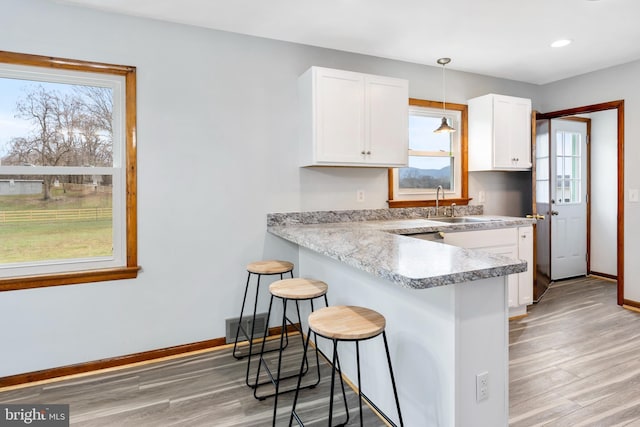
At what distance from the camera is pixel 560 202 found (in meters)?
4.86

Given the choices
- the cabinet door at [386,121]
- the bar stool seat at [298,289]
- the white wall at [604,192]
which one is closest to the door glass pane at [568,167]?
the white wall at [604,192]

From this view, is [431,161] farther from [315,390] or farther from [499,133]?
[315,390]

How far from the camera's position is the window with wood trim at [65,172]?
2.37 m

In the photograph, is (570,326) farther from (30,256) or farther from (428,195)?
(30,256)

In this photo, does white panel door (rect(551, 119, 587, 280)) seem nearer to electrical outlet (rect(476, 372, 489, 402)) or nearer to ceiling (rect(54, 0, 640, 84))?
ceiling (rect(54, 0, 640, 84))

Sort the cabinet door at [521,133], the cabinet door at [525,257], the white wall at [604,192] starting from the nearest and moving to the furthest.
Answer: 1. the cabinet door at [525,257]
2. the cabinet door at [521,133]
3. the white wall at [604,192]

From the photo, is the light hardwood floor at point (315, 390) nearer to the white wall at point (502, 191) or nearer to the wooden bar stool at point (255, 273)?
the wooden bar stool at point (255, 273)

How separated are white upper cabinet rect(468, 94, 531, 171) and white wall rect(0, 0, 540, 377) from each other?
166 centimetres

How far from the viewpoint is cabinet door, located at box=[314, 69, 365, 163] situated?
2.87m

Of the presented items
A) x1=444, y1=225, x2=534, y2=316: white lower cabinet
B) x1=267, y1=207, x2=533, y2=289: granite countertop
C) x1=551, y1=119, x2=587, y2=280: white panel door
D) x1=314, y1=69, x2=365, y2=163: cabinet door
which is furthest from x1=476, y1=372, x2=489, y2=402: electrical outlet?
x1=551, y1=119, x2=587, y2=280: white panel door

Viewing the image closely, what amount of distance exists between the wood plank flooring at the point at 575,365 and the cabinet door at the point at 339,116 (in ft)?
6.35

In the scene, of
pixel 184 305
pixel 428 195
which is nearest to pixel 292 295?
pixel 184 305

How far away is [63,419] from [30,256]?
42.5 inches

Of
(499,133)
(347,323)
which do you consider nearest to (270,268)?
(347,323)
